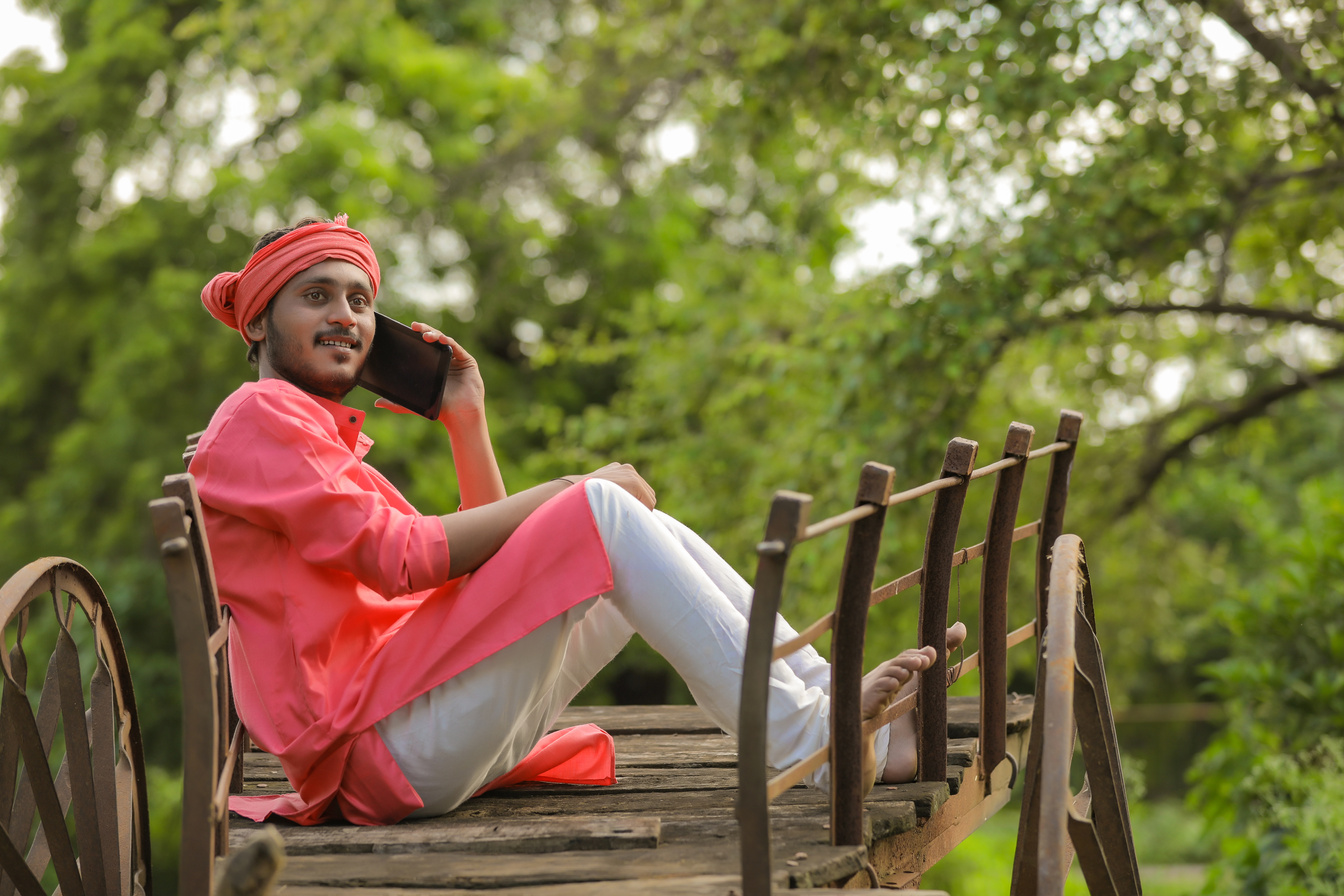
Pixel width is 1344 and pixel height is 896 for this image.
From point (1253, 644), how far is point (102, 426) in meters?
8.55

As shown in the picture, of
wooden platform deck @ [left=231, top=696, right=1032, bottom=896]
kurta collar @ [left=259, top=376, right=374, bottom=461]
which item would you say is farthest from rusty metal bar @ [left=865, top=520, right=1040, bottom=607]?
kurta collar @ [left=259, top=376, right=374, bottom=461]

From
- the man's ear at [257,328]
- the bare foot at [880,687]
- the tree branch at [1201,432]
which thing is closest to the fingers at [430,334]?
the man's ear at [257,328]

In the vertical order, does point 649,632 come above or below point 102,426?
below

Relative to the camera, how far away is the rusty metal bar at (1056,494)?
2652mm

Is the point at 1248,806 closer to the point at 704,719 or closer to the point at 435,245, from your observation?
the point at 704,719

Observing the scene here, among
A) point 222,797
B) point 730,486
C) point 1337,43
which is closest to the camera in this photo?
point 222,797

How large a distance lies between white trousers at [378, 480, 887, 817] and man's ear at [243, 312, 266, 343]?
2.34 ft

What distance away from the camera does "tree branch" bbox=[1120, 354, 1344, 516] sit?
6.34 m

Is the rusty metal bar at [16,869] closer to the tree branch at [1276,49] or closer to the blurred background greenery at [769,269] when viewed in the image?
the blurred background greenery at [769,269]

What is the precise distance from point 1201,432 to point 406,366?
16.8ft

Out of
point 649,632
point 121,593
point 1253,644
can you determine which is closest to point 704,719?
point 649,632

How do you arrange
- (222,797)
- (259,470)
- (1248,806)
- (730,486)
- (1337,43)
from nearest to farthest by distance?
(222,797)
(259,470)
(1337,43)
(1248,806)
(730,486)

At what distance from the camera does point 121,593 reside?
32.7 ft

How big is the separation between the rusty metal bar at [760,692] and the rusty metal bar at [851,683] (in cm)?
21
